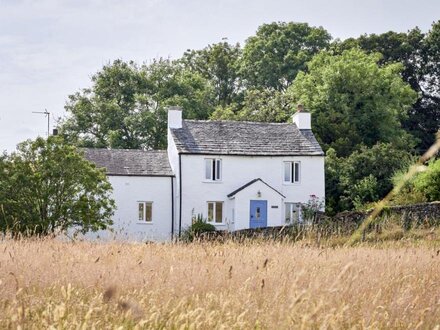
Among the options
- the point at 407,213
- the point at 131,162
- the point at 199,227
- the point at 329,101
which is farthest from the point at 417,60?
the point at 407,213

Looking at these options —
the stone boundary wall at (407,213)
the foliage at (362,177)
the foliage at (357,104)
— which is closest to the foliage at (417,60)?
the foliage at (357,104)

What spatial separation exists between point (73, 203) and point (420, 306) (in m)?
20.2

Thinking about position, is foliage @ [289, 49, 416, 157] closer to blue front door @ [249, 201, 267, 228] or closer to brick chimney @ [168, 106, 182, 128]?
blue front door @ [249, 201, 267, 228]

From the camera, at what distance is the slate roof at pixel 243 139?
3975cm

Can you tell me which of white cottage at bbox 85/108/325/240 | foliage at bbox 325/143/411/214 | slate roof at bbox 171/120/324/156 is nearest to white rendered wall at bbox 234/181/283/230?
white cottage at bbox 85/108/325/240

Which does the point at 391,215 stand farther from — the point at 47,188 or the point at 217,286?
the point at 217,286

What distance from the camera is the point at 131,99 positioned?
5328cm

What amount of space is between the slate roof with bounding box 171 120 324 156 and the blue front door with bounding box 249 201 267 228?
2715mm

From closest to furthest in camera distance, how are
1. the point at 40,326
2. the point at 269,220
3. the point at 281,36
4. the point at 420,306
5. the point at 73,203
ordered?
the point at 40,326, the point at 420,306, the point at 73,203, the point at 269,220, the point at 281,36

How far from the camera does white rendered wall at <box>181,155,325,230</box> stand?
129 ft

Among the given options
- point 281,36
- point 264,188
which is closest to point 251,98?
point 281,36

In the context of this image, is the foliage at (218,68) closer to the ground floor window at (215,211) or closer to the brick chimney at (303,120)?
the brick chimney at (303,120)

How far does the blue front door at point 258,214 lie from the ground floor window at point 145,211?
5132mm

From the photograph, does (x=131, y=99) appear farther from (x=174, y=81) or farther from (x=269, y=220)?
(x=269, y=220)
